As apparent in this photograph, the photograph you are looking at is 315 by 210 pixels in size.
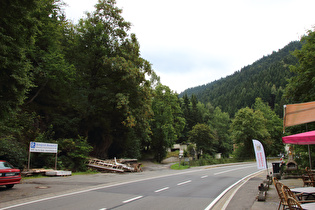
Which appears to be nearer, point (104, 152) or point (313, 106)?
point (313, 106)

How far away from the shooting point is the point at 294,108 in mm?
9047

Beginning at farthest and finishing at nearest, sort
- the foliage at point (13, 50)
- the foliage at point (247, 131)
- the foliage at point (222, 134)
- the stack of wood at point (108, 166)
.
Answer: the foliage at point (222, 134)
the foliage at point (247, 131)
the stack of wood at point (108, 166)
the foliage at point (13, 50)

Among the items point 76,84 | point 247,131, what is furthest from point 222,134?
point 76,84

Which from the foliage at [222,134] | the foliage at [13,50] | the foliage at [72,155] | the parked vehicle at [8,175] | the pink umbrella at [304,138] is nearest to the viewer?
the pink umbrella at [304,138]

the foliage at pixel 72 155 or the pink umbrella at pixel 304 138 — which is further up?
the pink umbrella at pixel 304 138

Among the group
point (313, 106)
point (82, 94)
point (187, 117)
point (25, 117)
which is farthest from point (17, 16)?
point (187, 117)

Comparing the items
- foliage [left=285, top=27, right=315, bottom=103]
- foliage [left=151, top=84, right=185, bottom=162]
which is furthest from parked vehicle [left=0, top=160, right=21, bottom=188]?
foliage [left=151, top=84, right=185, bottom=162]

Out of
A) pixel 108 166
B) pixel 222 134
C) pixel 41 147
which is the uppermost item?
pixel 222 134

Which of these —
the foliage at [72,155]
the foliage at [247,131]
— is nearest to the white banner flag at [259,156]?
the foliage at [72,155]

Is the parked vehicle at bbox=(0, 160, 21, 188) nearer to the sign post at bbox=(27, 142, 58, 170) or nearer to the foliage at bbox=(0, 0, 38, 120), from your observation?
the foliage at bbox=(0, 0, 38, 120)

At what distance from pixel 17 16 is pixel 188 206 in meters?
11.3

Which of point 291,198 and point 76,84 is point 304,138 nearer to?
point 291,198

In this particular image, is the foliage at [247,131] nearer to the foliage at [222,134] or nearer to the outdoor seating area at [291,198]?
the foliage at [222,134]

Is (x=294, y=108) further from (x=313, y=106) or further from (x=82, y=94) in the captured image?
(x=82, y=94)
